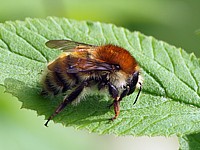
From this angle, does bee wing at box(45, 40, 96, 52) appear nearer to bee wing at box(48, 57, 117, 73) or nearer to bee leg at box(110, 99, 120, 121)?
bee wing at box(48, 57, 117, 73)

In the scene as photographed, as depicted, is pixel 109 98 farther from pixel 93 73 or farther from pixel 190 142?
pixel 190 142

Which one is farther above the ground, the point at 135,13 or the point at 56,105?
the point at 56,105

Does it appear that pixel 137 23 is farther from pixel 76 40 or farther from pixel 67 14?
pixel 76 40

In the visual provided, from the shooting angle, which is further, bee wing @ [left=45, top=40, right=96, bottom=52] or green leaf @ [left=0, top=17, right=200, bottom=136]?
bee wing @ [left=45, top=40, right=96, bottom=52]

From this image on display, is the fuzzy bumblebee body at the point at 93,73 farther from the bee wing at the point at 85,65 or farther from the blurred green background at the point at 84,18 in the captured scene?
the blurred green background at the point at 84,18

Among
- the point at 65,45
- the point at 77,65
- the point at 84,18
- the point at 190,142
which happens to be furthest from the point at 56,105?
the point at 84,18

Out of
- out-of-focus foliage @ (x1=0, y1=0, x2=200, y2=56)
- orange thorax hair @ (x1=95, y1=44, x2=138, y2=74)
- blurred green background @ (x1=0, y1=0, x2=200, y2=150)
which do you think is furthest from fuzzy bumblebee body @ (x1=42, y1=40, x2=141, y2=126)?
out-of-focus foliage @ (x1=0, y1=0, x2=200, y2=56)
